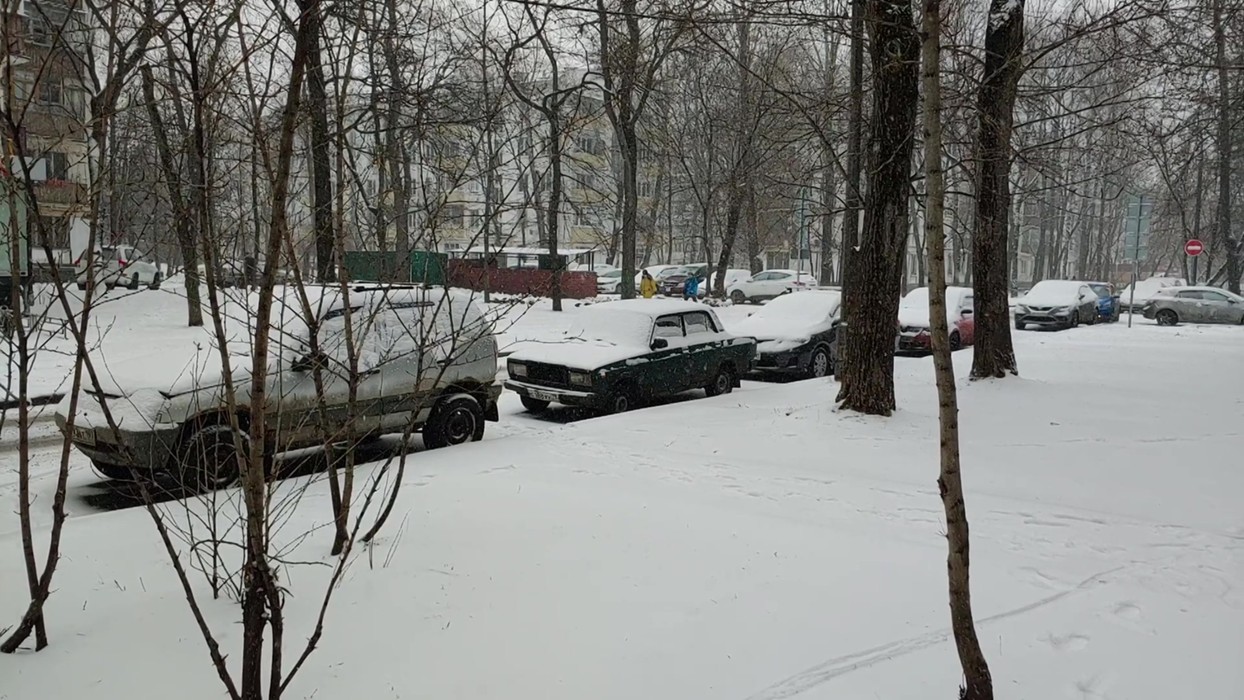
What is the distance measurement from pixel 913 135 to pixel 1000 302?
4.01 meters

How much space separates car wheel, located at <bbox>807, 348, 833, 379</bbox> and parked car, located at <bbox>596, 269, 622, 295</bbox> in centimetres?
2534

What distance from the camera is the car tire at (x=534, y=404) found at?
1174cm

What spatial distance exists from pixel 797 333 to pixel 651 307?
4.18 m

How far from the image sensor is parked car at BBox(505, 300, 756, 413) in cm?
1124

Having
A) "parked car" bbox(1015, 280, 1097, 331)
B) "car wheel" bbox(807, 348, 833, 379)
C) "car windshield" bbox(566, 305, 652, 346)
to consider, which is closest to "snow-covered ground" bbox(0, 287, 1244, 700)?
"car windshield" bbox(566, 305, 652, 346)

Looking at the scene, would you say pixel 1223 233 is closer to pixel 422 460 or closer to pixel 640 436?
pixel 640 436

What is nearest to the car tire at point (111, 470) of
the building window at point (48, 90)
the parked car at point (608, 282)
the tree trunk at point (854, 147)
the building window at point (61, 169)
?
the building window at point (48, 90)

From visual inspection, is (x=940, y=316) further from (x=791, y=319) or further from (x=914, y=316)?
(x=914, y=316)

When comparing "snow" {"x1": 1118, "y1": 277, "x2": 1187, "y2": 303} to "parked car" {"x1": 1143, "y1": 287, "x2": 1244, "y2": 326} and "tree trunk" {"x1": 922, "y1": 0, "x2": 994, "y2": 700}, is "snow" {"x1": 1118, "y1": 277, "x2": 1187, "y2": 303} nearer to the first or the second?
"parked car" {"x1": 1143, "y1": 287, "x2": 1244, "y2": 326}

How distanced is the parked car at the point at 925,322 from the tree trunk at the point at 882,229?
29.5ft

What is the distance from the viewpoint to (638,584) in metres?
4.77

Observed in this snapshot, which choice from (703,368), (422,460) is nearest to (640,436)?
(422,460)

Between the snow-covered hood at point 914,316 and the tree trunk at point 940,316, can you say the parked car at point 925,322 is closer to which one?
the snow-covered hood at point 914,316

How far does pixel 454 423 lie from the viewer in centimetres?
938
